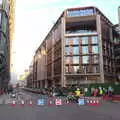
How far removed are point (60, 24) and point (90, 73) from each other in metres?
24.9

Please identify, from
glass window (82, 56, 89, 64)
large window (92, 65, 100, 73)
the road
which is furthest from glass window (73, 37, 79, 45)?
the road

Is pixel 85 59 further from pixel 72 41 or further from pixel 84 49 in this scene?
pixel 72 41

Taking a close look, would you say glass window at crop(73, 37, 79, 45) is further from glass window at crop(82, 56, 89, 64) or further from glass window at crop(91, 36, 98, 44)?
glass window at crop(82, 56, 89, 64)

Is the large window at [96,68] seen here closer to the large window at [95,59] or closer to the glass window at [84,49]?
the large window at [95,59]

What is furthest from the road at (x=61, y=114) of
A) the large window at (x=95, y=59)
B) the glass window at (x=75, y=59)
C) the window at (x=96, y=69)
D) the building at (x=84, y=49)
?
the glass window at (x=75, y=59)

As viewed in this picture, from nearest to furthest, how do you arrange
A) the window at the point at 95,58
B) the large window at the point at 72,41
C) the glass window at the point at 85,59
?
the window at the point at 95,58, the glass window at the point at 85,59, the large window at the point at 72,41

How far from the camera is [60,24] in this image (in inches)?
3944

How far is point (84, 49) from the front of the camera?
93.4 metres

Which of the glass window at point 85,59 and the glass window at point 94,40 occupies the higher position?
the glass window at point 94,40

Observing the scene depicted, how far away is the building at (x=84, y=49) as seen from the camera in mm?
90438

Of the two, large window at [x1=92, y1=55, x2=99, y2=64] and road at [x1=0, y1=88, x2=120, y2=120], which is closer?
road at [x1=0, y1=88, x2=120, y2=120]

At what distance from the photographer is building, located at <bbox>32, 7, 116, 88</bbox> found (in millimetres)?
90438

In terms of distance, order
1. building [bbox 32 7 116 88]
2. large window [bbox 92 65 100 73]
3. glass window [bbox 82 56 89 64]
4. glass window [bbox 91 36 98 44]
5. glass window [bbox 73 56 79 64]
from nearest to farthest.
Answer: large window [bbox 92 65 100 73] → building [bbox 32 7 116 88] → glass window [bbox 82 56 89 64] → glass window [bbox 73 56 79 64] → glass window [bbox 91 36 98 44]

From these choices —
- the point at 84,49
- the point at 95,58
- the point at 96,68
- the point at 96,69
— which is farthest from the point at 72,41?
the point at 96,69
